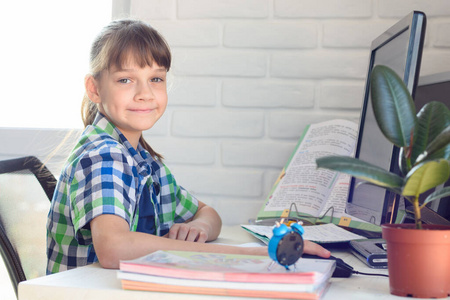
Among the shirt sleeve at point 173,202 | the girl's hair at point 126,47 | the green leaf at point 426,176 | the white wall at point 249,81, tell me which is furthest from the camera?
the white wall at point 249,81

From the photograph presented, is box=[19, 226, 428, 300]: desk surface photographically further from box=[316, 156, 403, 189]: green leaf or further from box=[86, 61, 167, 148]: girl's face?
box=[86, 61, 167, 148]: girl's face

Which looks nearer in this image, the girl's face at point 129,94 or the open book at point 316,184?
the girl's face at point 129,94

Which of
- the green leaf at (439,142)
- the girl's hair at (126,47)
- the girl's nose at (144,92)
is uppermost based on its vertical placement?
the girl's hair at (126,47)

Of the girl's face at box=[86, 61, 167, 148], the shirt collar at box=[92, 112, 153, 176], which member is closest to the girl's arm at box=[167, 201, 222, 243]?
the shirt collar at box=[92, 112, 153, 176]

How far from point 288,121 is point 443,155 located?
1093mm

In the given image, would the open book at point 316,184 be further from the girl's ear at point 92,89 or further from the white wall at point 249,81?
the girl's ear at point 92,89

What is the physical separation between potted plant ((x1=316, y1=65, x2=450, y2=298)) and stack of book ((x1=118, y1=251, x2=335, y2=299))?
10 centimetres

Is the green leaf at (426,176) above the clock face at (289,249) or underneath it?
above

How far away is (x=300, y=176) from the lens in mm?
1562

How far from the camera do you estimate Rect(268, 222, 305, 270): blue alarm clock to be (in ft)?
2.35

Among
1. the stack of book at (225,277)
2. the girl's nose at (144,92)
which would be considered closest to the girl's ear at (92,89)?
the girl's nose at (144,92)

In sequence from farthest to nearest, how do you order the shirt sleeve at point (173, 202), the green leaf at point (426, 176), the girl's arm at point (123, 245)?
1. the shirt sleeve at point (173, 202)
2. the girl's arm at point (123, 245)
3. the green leaf at point (426, 176)

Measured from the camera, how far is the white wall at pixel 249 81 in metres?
1.73

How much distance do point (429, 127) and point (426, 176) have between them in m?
0.08
